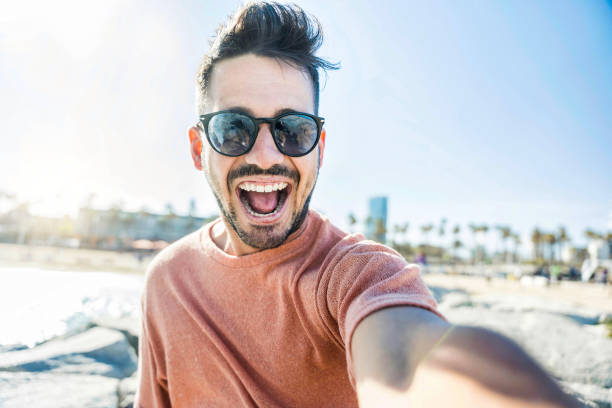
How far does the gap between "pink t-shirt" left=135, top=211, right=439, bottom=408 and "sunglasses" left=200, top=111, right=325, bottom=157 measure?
1.22ft

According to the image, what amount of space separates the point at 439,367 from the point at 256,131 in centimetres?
122

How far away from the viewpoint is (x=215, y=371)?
156 cm

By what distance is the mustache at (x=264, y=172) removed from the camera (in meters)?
1.60

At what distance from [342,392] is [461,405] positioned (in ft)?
2.94

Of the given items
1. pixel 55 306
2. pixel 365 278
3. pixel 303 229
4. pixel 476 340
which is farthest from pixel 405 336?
pixel 55 306

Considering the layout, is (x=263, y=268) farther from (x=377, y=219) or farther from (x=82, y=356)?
(x=377, y=219)

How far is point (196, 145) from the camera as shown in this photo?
1.98m

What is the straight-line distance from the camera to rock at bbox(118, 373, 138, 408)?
2.41 m

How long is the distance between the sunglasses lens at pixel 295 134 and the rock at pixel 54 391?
209cm

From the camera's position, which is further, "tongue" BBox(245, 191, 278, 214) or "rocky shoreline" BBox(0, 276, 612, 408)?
"rocky shoreline" BBox(0, 276, 612, 408)

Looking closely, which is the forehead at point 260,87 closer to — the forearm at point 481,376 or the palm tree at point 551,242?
the forearm at point 481,376

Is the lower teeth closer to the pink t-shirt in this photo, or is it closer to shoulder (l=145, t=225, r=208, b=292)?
the pink t-shirt

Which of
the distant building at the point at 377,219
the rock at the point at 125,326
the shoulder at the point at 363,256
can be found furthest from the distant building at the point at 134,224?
the shoulder at the point at 363,256

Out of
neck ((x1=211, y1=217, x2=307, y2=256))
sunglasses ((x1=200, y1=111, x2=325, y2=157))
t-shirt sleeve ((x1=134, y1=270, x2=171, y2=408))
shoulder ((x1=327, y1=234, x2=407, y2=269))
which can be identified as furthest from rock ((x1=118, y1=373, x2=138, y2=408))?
shoulder ((x1=327, y1=234, x2=407, y2=269))
